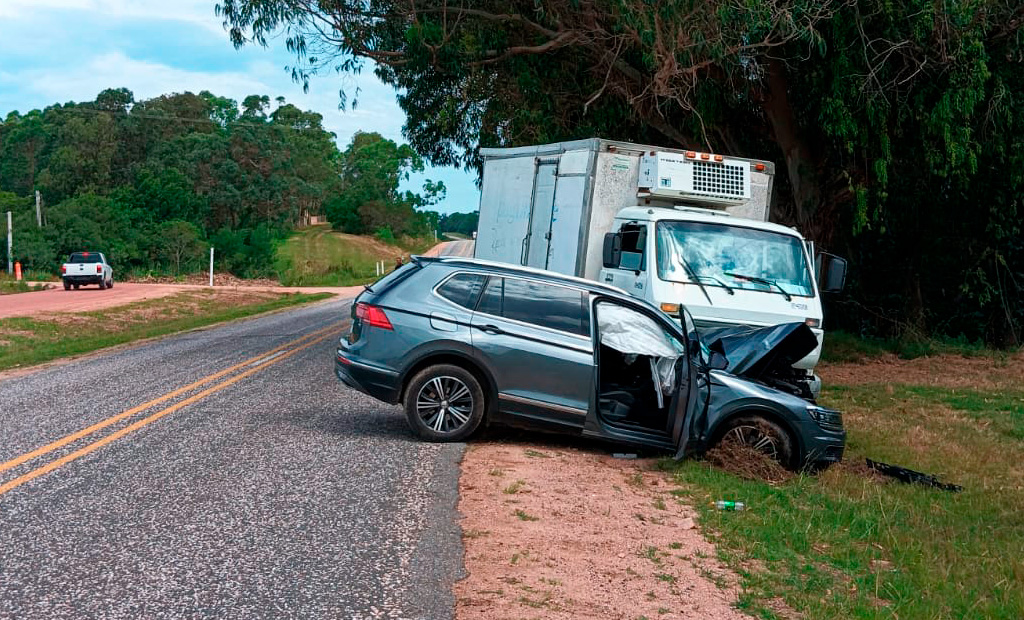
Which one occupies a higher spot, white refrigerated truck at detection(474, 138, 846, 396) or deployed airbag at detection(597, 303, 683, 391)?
white refrigerated truck at detection(474, 138, 846, 396)

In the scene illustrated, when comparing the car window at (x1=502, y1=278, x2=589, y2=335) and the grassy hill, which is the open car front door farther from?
the grassy hill

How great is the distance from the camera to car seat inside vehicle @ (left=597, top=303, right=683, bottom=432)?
9758 millimetres

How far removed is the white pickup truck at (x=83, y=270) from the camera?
44969 millimetres

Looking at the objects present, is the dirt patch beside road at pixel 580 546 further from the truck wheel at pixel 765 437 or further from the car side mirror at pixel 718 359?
the car side mirror at pixel 718 359

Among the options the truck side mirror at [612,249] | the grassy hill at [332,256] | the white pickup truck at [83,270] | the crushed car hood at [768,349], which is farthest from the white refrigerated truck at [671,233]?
the grassy hill at [332,256]

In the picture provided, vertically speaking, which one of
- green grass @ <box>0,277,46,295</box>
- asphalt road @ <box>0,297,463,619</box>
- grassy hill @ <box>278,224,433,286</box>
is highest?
asphalt road @ <box>0,297,463,619</box>

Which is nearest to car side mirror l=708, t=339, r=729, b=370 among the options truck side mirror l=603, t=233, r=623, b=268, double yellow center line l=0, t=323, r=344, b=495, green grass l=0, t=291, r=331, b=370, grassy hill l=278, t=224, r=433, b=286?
truck side mirror l=603, t=233, r=623, b=268

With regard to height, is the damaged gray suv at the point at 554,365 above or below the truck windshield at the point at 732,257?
below

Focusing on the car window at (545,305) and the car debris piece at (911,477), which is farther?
the car window at (545,305)

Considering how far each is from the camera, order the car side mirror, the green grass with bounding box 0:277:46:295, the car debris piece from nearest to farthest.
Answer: the car side mirror < the car debris piece < the green grass with bounding box 0:277:46:295

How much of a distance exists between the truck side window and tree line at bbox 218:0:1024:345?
4028 mm

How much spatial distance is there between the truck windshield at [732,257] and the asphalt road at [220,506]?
3733 mm

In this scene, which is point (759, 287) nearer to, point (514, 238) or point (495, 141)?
point (514, 238)

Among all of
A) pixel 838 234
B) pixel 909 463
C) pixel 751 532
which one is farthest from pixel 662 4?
pixel 838 234
